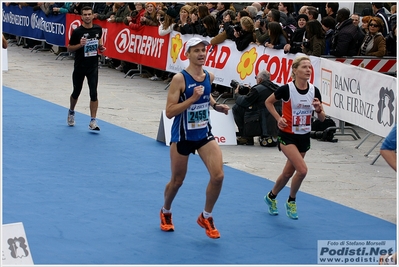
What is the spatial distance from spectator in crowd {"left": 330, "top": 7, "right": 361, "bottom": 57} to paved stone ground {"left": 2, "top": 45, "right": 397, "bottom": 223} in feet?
4.75

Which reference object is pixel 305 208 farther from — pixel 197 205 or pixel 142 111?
pixel 142 111

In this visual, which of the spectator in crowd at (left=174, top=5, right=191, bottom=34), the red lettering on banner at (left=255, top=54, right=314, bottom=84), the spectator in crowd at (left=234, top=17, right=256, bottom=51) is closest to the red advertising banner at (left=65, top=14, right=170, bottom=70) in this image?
the spectator in crowd at (left=174, top=5, right=191, bottom=34)

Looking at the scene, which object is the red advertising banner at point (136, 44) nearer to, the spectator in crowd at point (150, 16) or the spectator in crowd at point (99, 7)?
the spectator in crowd at point (150, 16)

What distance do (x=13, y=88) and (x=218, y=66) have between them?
5.00 meters

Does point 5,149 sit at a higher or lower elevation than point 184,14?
lower

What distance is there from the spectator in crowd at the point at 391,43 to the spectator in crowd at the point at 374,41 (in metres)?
0.22

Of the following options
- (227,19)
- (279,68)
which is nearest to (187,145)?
(279,68)

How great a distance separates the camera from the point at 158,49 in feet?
66.2

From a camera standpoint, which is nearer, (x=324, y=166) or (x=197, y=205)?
(x=197, y=205)

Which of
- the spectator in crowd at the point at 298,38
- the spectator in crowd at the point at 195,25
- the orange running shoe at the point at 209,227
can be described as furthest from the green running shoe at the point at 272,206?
the spectator in crowd at the point at 195,25

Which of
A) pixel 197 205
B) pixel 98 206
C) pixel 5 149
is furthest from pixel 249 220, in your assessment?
pixel 5 149

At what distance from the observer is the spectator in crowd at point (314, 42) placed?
14680 mm

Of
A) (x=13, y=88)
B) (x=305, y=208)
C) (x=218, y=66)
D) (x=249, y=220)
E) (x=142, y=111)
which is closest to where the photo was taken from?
(x=249, y=220)

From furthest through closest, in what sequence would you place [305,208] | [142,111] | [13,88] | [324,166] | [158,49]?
1. [158,49]
2. [13,88]
3. [142,111]
4. [324,166]
5. [305,208]
